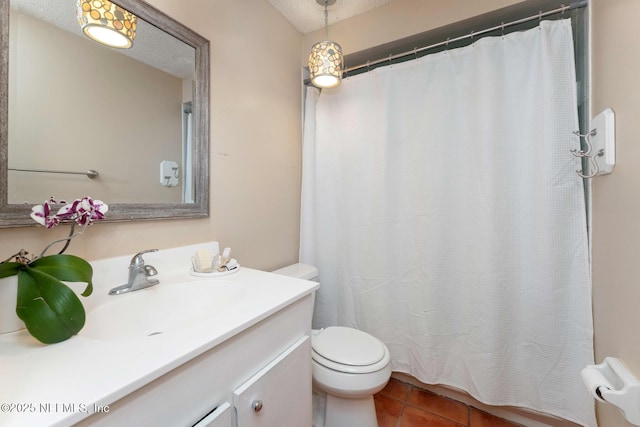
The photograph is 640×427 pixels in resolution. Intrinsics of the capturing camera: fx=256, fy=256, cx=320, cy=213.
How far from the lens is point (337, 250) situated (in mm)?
1725

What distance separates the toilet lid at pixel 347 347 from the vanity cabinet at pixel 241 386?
0.88ft

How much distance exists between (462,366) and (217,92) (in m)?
1.87

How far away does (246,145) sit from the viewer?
137cm

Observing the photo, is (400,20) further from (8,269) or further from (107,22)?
(8,269)

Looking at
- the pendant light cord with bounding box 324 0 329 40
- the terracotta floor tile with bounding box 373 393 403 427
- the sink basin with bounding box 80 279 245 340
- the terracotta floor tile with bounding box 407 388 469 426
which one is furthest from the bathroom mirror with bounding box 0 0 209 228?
the terracotta floor tile with bounding box 407 388 469 426

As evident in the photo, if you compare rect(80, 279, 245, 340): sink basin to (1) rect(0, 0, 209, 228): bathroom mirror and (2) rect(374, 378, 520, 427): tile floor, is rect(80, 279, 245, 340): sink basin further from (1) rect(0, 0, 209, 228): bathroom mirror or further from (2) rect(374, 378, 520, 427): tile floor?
(2) rect(374, 378, 520, 427): tile floor

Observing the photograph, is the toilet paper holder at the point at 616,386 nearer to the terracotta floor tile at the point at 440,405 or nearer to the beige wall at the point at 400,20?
the terracotta floor tile at the point at 440,405

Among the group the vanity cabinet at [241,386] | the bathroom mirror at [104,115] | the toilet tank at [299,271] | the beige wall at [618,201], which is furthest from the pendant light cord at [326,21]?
the vanity cabinet at [241,386]

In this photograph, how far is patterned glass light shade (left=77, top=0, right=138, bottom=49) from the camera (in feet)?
2.65

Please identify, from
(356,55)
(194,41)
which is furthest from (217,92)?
(356,55)

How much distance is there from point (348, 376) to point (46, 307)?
103 centimetres

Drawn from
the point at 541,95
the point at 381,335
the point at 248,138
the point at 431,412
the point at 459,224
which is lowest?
the point at 431,412

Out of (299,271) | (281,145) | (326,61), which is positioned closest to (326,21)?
(326,61)

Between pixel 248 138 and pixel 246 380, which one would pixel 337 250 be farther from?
pixel 246 380
